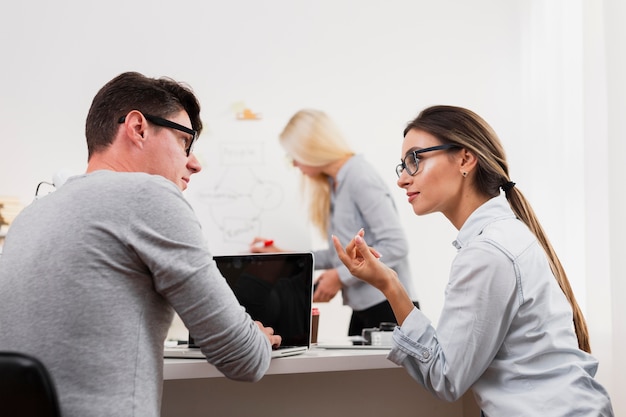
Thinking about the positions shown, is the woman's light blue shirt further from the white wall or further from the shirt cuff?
the white wall

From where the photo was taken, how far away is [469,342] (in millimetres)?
1339

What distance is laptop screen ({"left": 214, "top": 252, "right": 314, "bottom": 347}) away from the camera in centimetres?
169

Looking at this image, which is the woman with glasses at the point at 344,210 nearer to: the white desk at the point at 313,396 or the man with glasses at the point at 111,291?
the white desk at the point at 313,396

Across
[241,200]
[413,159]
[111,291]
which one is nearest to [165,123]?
[111,291]

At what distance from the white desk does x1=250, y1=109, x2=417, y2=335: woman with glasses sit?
1192 mm

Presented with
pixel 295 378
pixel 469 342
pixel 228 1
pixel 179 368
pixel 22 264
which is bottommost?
pixel 295 378

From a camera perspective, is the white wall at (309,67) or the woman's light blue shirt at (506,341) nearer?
the woman's light blue shirt at (506,341)

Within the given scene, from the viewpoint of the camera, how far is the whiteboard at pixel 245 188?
4059 millimetres

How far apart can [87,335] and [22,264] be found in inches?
6.5

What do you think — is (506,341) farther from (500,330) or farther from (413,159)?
(413,159)

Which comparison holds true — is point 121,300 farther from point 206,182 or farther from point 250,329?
point 206,182

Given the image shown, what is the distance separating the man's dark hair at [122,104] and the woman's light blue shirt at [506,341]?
2.27ft

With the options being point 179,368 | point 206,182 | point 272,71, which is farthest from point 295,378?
point 272,71

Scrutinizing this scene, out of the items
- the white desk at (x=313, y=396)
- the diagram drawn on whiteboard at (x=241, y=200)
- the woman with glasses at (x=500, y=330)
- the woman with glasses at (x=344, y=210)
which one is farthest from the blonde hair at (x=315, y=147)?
the woman with glasses at (x=500, y=330)
